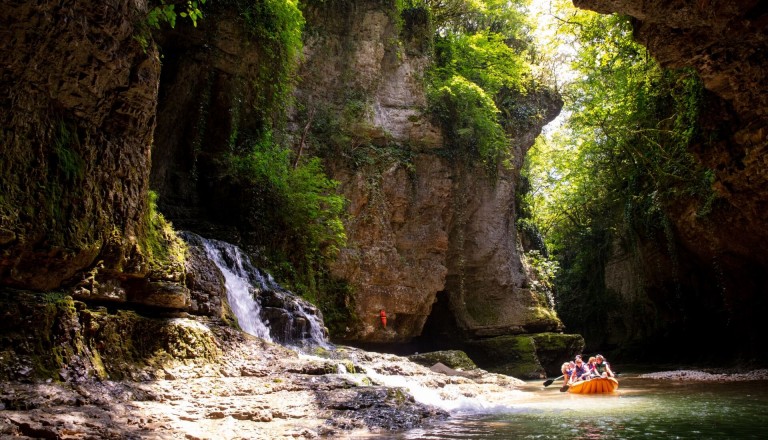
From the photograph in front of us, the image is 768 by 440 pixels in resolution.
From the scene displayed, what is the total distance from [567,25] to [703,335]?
47.0 feet

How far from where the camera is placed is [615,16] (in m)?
13.3

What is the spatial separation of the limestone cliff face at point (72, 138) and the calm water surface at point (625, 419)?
4.17 metres

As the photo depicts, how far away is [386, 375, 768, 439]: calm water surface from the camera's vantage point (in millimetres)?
5789

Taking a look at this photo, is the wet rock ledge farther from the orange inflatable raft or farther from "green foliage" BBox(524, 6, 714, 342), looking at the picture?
"green foliage" BBox(524, 6, 714, 342)

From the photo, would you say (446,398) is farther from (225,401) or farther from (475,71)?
(475,71)

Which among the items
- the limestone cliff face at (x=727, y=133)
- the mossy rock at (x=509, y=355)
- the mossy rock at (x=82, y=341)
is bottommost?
the mossy rock at (x=509, y=355)

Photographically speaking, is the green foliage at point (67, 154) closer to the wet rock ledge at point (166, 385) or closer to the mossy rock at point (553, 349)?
the wet rock ledge at point (166, 385)

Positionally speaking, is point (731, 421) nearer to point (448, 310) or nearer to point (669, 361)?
point (448, 310)

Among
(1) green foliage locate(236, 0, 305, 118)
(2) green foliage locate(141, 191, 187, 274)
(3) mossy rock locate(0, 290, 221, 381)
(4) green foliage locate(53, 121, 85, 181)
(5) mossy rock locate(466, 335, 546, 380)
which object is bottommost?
(5) mossy rock locate(466, 335, 546, 380)

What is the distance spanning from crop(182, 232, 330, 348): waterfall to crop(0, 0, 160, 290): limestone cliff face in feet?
9.64

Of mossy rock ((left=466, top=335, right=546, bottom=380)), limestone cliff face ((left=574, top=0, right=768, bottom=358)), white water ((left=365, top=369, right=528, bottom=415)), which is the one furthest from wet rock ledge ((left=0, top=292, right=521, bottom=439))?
mossy rock ((left=466, top=335, right=546, bottom=380))

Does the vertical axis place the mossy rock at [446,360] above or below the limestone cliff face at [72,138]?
below

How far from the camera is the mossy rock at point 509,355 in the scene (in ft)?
60.2

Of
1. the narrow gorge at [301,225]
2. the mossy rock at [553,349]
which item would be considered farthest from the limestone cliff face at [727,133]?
the mossy rock at [553,349]
